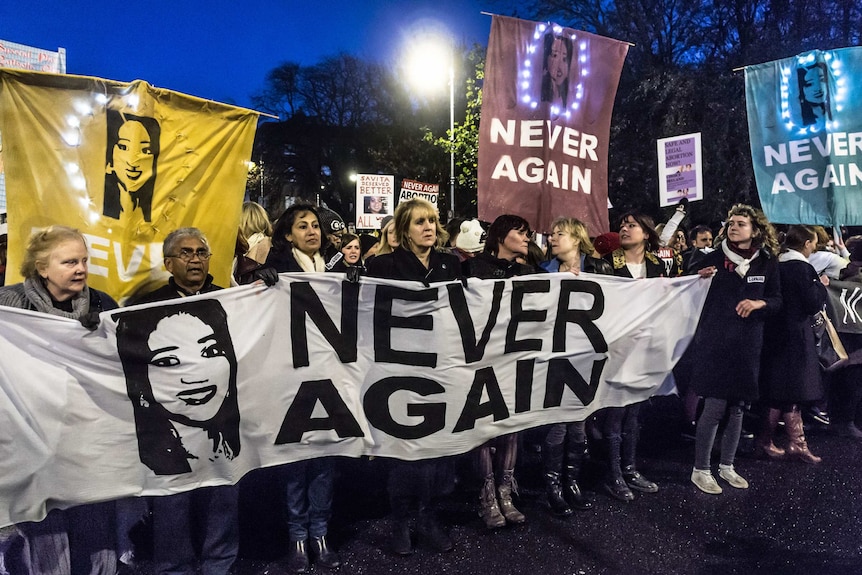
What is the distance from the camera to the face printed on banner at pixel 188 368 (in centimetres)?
286

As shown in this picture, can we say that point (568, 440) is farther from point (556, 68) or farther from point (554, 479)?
point (556, 68)

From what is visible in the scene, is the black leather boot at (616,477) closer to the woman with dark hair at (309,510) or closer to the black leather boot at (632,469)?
the black leather boot at (632,469)

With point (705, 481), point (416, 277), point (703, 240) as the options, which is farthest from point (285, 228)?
point (703, 240)

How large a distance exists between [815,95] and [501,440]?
14.0 feet

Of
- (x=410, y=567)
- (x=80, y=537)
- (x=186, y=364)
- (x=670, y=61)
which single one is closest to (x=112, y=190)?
(x=186, y=364)

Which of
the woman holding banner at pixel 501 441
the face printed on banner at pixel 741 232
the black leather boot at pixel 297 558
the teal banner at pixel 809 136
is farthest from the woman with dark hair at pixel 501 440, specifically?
the teal banner at pixel 809 136

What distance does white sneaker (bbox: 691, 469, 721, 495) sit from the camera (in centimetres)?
410

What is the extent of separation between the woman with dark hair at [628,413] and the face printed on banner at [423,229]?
1492mm

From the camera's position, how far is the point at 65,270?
2666mm

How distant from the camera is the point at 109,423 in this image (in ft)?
9.01

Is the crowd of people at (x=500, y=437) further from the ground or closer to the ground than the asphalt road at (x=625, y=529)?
further from the ground

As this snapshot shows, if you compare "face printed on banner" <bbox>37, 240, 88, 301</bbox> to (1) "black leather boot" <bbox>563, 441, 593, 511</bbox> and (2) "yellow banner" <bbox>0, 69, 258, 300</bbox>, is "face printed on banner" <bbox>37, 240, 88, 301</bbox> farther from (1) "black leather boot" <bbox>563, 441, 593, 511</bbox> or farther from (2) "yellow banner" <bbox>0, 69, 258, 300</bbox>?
(1) "black leather boot" <bbox>563, 441, 593, 511</bbox>

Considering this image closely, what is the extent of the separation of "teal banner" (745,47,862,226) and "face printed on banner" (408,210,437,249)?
3393 mm

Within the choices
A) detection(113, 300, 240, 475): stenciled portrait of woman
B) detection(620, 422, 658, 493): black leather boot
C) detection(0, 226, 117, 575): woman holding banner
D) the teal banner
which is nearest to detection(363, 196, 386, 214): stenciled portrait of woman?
the teal banner
